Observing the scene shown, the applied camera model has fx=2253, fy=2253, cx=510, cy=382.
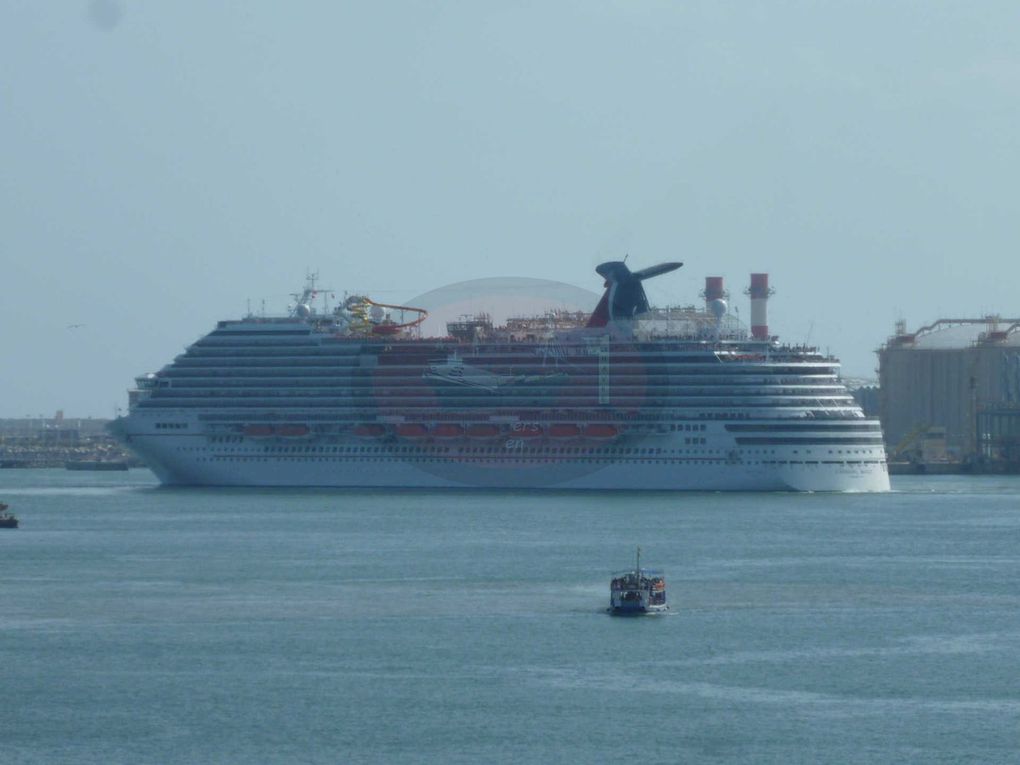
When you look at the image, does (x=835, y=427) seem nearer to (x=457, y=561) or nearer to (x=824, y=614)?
(x=457, y=561)

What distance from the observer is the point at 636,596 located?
4953 centimetres

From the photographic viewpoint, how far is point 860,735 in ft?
117

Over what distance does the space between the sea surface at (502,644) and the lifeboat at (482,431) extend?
20445 millimetres

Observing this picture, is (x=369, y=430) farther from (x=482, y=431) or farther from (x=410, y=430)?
(x=482, y=431)

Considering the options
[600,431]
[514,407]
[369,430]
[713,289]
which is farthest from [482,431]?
[713,289]

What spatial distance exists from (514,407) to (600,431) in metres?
4.30

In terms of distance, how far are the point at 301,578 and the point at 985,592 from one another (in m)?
17.2

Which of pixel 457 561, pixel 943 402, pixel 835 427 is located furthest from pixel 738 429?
pixel 943 402

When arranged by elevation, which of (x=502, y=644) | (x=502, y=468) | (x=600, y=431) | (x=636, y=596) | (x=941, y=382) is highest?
(x=941, y=382)

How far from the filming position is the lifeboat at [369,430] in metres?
99.0

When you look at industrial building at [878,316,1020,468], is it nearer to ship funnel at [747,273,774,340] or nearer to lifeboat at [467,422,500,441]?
ship funnel at [747,273,774,340]

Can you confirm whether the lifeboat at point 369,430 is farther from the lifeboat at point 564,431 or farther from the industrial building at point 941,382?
the industrial building at point 941,382

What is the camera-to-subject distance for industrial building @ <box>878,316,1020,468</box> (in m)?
174

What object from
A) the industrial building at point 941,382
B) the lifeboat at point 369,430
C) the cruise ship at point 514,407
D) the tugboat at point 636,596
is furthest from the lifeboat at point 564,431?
the industrial building at point 941,382
